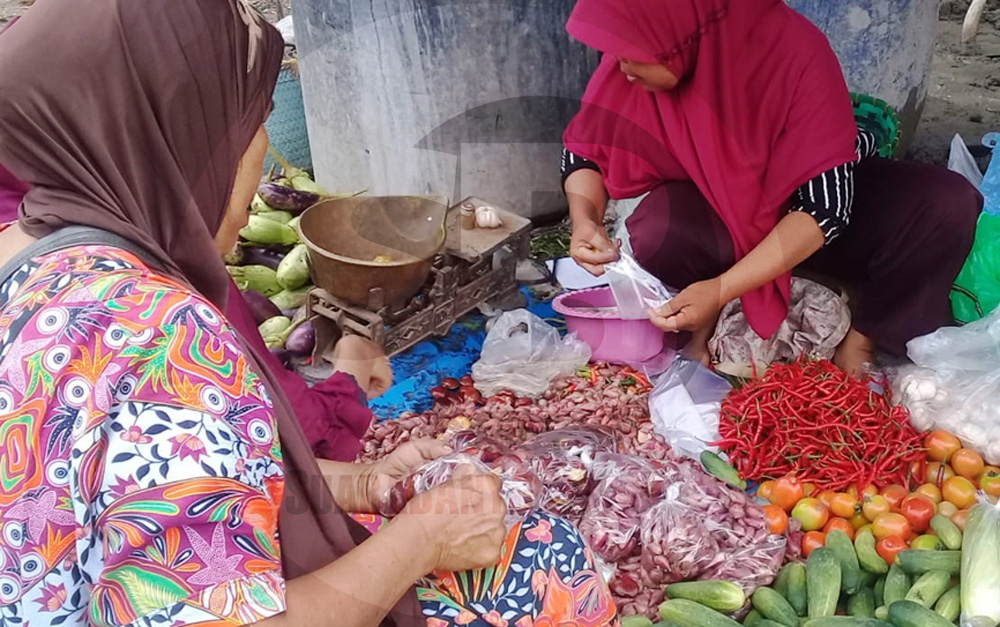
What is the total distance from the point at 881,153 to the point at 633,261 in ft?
3.38

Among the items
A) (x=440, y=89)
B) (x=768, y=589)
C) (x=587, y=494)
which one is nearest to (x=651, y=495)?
(x=587, y=494)

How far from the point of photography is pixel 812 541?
6.84 ft

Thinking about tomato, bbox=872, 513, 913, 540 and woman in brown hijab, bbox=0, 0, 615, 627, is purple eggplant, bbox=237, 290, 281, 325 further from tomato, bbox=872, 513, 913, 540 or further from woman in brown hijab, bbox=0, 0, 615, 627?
tomato, bbox=872, 513, 913, 540

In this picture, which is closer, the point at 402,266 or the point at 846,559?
the point at 846,559

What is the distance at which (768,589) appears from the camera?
192cm

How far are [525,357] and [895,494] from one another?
118cm

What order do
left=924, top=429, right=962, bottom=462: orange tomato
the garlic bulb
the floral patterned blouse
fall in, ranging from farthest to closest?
the garlic bulb, left=924, top=429, right=962, bottom=462: orange tomato, the floral patterned blouse

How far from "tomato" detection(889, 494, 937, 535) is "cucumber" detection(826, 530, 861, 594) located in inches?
6.8

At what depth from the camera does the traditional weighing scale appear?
282 centimetres

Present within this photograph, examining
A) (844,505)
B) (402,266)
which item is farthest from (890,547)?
(402,266)

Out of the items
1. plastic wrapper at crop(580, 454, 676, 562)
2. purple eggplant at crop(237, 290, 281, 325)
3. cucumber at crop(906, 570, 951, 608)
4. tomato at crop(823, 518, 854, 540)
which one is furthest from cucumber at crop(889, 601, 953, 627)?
purple eggplant at crop(237, 290, 281, 325)

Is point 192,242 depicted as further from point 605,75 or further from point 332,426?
point 605,75

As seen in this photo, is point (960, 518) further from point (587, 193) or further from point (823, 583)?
point (587, 193)

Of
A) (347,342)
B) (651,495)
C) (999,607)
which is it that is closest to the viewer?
(999,607)
